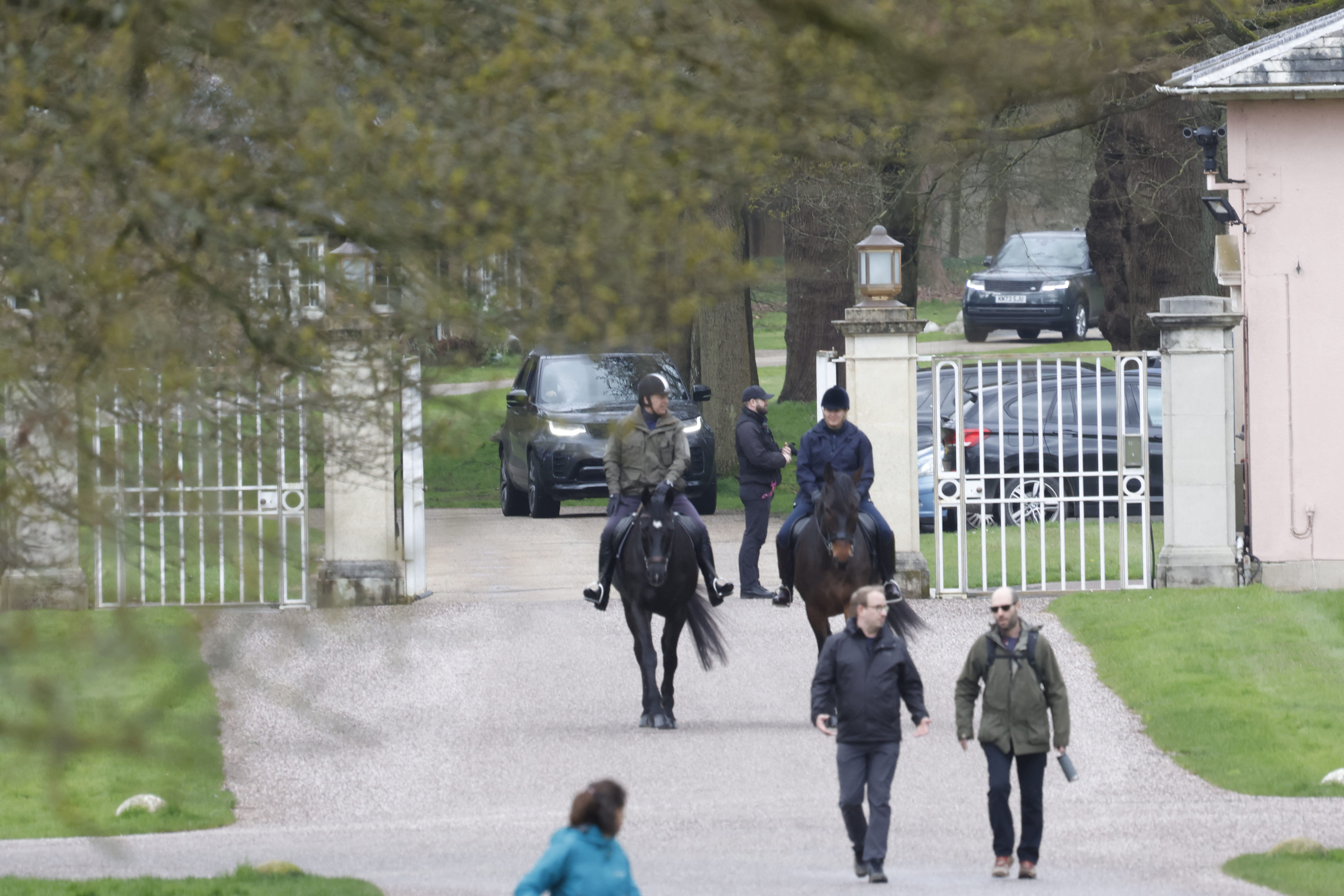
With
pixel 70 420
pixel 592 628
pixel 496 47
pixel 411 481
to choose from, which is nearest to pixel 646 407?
pixel 592 628

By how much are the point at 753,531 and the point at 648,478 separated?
369cm

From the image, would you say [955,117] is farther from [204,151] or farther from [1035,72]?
[204,151]

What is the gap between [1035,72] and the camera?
5.82 m

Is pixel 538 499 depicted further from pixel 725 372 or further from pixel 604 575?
pixel 604 575

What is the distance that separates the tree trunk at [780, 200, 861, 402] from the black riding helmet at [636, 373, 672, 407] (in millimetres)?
14664

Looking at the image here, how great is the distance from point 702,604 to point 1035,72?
7614 mm

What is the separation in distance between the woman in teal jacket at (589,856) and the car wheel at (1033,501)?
10.1m

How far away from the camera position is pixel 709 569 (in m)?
13.2

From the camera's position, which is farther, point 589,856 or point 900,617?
point 900,617

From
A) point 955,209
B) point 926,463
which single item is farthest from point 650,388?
point 955,209

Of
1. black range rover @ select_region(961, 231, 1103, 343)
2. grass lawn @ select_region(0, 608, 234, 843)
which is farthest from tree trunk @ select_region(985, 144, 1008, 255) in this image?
grass lawn @ select_region(0, 608, 234, 843)

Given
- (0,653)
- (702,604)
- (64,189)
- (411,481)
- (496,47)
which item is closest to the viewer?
(0,653)

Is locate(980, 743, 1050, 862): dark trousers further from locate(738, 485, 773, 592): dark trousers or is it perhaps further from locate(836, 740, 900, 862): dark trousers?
locate(738, 485, 773, 592): dark trousers

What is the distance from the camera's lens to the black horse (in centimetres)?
1268
